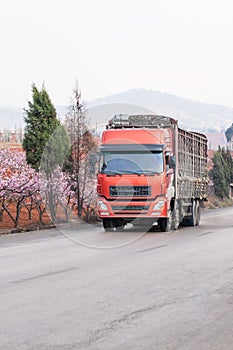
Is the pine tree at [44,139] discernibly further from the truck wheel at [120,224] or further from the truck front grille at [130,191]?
the truck front grille at [130,191]

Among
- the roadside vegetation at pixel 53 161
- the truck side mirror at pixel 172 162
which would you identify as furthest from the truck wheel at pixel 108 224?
the roadside vegetation at pixel 53 161

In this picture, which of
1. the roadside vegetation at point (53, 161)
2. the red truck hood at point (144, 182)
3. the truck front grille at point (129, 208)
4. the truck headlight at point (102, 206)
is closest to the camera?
the red truck hood at point (144, 182)

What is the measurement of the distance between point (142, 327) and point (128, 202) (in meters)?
13.0

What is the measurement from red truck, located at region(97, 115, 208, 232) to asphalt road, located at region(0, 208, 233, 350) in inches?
158

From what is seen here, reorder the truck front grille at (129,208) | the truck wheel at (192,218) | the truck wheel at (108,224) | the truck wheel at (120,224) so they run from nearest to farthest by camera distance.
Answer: the truck front grille at (129,208), the truck wheel at (108,224), the truck wheel at (120,224), the truck wheel at (192,218)

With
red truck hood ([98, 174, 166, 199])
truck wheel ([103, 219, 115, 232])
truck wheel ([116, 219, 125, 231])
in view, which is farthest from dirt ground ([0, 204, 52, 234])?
red truck hood ([98, 174, 166, 199])

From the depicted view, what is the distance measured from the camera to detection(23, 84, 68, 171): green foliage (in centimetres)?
2664

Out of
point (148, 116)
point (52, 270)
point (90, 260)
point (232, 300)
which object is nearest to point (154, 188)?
point (148, 116)

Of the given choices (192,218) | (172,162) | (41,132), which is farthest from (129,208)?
(41,132)

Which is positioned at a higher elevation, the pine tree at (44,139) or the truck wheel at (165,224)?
the pine tree at (44,139)

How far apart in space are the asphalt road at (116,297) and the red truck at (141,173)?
401cm

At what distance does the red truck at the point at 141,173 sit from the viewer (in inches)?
773

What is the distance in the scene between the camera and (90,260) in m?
12.9

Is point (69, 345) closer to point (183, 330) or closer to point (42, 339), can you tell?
point (42, 339)
